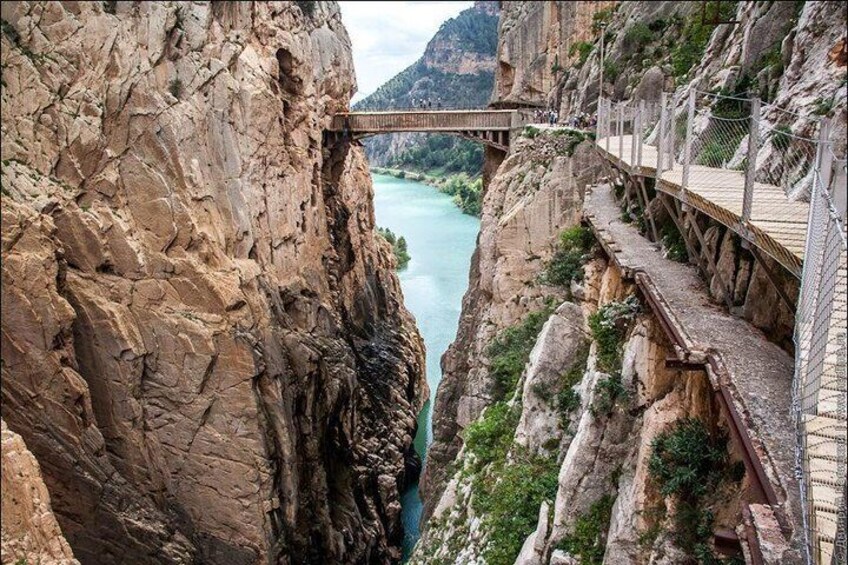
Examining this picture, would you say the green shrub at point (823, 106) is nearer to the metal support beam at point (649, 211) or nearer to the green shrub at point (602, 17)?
the metal support beam at point (649, 211)

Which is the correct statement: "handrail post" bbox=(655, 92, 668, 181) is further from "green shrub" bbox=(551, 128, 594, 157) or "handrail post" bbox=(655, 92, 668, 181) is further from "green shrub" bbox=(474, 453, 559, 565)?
"green shrub" bbox=(551, 128, 594, 157)

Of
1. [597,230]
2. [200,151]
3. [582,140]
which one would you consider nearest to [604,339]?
[597,230]

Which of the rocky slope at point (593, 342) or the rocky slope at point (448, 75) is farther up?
the rocky slope at point (448, 75)

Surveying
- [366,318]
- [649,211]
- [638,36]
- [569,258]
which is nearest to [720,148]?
[649,211]

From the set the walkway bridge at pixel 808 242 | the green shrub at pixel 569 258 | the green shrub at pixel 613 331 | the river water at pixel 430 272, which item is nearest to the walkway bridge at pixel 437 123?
the green shrub at pixel 569 258

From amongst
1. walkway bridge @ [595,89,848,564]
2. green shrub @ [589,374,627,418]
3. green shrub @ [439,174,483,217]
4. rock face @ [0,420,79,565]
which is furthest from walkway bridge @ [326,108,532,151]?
green shrub @ [439,174,483,217]

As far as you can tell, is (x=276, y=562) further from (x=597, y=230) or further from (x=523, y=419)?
(x=597, y=230)
